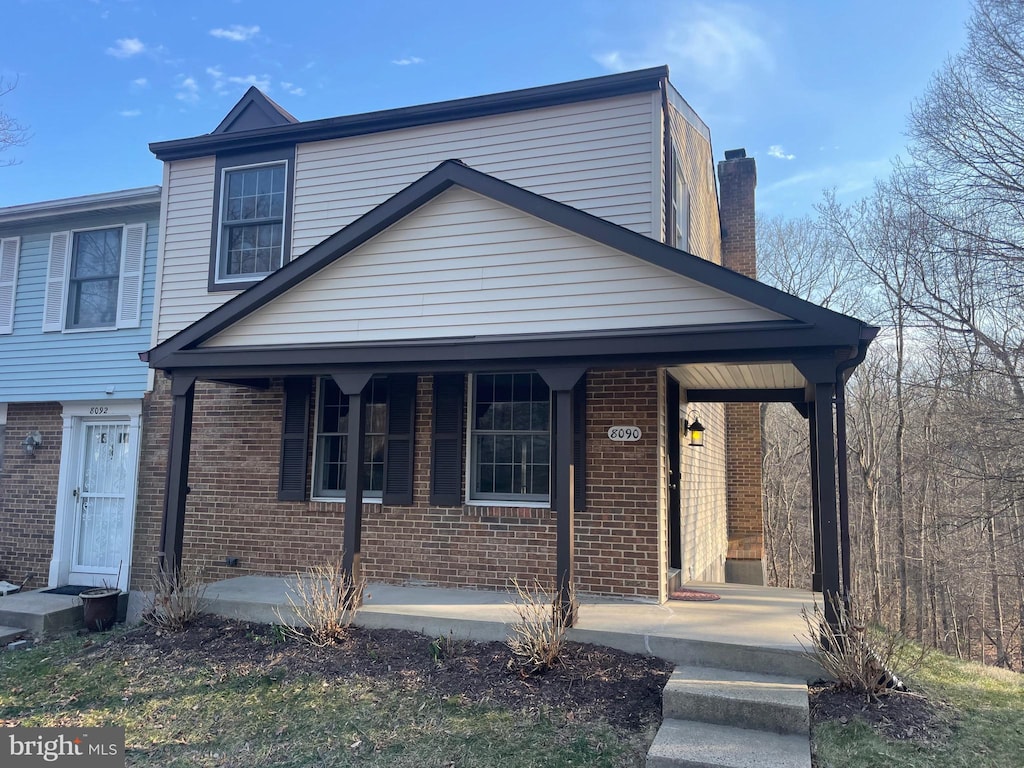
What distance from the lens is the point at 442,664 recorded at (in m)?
5.40

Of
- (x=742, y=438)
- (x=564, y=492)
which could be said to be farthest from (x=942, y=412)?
(x=564, y=492)

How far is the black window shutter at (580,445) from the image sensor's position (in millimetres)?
7047

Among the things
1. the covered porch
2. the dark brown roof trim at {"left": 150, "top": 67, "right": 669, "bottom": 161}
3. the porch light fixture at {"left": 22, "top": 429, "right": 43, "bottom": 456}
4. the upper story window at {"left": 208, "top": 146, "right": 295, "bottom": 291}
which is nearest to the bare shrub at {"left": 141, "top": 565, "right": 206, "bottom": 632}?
the covered porch

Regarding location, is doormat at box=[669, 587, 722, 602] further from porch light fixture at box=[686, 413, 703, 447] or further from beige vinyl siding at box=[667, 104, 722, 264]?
beige vinyl siding at box=[667, 104, 722, 264]

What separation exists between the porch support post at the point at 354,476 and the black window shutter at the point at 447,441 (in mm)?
1123

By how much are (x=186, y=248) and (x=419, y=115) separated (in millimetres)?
3796

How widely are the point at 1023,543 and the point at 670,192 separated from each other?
12.9 meters

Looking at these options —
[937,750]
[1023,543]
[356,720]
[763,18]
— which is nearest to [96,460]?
[356,720]

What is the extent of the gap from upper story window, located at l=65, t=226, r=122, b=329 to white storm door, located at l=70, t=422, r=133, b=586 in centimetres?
159

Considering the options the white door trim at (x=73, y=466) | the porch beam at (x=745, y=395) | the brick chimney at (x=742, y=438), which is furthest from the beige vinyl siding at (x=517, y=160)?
the brick chimney at (x=742, y=438)

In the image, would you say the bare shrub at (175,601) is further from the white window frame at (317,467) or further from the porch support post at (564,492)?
the porch support post at (564,492)

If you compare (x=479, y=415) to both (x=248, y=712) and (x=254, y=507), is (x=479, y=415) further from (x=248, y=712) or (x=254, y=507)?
(x=248, y=712)

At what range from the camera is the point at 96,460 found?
9.70 m

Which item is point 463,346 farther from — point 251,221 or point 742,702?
point 251,221
